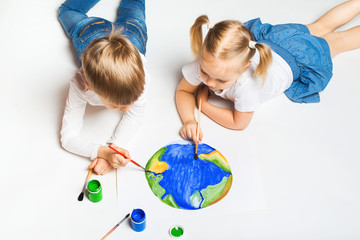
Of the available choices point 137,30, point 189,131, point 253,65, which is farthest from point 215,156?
point 137,30

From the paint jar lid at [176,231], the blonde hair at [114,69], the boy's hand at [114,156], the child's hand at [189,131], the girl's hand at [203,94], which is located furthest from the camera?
the girl's hand at [203,94]

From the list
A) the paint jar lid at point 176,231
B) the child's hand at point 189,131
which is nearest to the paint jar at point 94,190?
the paint jar lid at point 176,231

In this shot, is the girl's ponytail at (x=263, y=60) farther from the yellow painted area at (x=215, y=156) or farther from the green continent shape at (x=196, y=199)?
the green continent shape at (x=196, y=199)

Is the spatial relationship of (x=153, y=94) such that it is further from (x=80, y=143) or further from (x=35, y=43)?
(x=35, y=43)

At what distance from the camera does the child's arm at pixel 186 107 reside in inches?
52.5

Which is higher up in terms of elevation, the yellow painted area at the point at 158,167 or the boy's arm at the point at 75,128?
the boy's arm at the point at 75,128

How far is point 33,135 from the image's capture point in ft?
4.31

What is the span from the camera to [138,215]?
1.08 meters

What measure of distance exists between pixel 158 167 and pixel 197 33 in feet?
1.61

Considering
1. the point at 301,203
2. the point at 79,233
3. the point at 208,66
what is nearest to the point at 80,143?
the point at 79,233

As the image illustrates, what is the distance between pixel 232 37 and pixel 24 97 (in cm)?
85

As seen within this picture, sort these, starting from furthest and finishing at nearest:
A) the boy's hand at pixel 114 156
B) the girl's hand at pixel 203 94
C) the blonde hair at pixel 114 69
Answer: the girl's hand at pixel 203 94 < the boy's hand at pixel 114 156 < the blonde hair at pixel 114 69

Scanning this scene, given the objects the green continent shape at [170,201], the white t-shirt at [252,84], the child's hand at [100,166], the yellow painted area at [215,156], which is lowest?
the green continent shape at [170,201]

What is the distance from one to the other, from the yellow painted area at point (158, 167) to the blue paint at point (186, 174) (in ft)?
0.04
